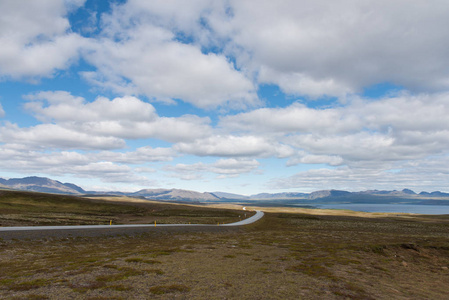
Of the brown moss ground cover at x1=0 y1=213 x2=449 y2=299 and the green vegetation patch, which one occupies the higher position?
the green vegetation patch

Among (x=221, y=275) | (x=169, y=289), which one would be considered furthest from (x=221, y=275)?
(x=169, y=289)

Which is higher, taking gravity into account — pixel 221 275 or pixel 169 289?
pixel 169 289

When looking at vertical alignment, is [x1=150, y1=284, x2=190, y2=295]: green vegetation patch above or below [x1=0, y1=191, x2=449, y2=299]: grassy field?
above

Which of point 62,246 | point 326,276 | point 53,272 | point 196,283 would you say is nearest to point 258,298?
point 196,283

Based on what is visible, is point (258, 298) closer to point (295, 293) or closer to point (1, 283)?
point (295, 293)

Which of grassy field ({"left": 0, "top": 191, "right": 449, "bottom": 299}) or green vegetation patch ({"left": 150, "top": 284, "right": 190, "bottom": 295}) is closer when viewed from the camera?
green vegetation patch ({"left": 150, "top": 284, "right": 190, "bottom": 295})

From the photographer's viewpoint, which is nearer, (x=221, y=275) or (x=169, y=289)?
(x=169, y=289)

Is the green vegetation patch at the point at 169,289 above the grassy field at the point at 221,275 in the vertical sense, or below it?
above

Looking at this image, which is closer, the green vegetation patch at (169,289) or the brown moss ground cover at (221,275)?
the green vegetation patch at (169,289)

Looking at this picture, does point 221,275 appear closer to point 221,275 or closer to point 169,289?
point 221,275

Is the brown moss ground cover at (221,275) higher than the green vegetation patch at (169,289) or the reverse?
the reverse

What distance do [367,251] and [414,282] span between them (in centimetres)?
974

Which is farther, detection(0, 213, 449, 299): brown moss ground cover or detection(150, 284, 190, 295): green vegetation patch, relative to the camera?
detection(0, 213, 449, 299): brown moss ground cover

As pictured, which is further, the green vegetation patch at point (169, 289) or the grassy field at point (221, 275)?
the grassy field at point (221, 275)
